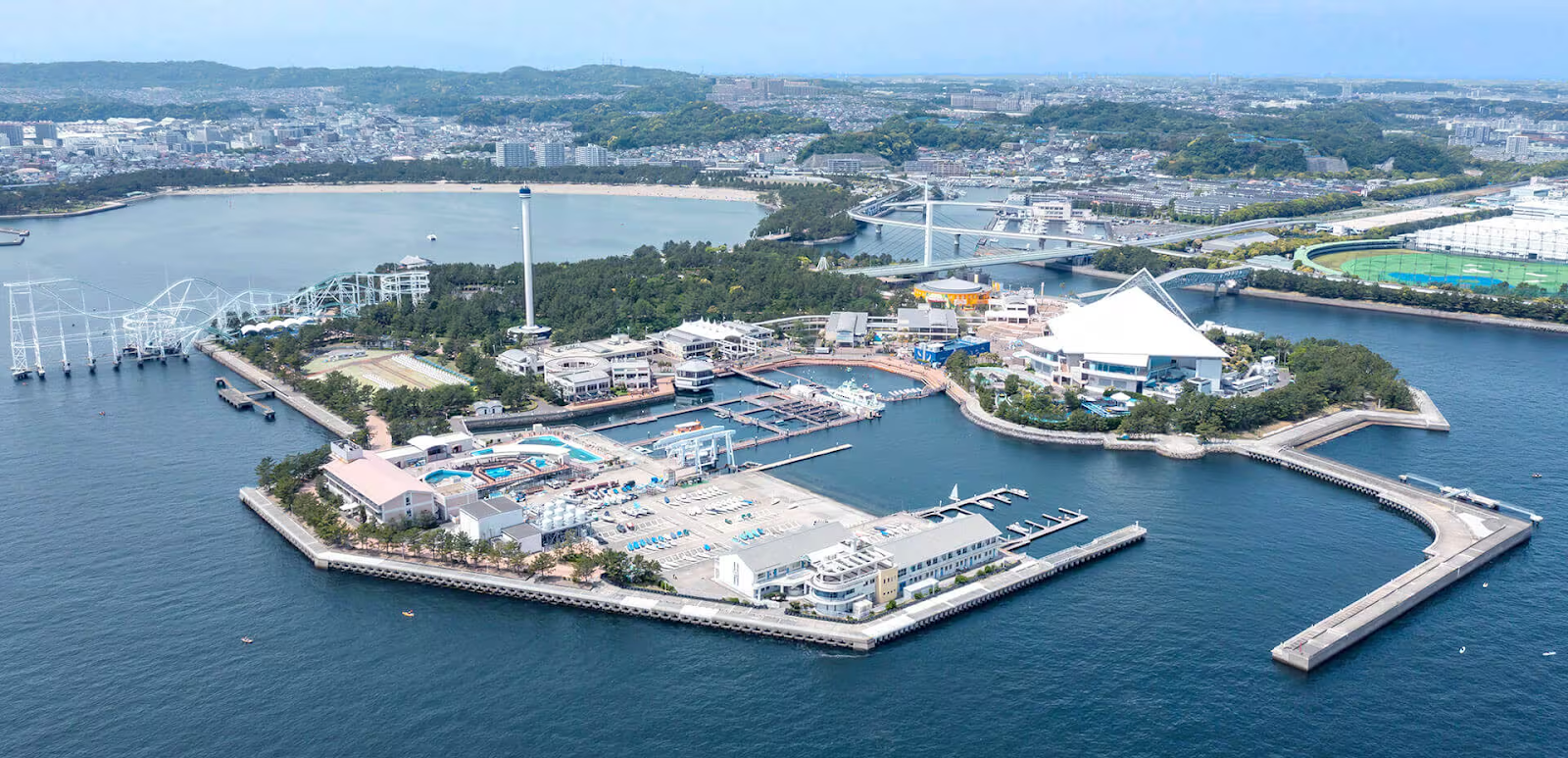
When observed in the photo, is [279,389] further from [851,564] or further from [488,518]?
[851,564]

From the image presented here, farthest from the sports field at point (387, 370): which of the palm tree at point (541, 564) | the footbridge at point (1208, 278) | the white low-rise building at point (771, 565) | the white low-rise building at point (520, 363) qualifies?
the footbridge at point (1208, 278)

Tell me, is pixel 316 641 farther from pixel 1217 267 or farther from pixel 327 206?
pixel 327 206

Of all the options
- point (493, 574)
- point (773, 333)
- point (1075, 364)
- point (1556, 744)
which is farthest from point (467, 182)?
point (1556, 744)

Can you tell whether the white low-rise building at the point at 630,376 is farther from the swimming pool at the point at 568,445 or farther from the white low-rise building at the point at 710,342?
the swimming pool at the point at 568,445

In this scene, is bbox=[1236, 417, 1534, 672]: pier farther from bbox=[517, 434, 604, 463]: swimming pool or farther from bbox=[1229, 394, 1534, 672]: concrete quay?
bbox=[517, 434, 604, 463]: swimming pool

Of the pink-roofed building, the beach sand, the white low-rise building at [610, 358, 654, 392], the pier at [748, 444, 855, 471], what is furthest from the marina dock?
the beach sand

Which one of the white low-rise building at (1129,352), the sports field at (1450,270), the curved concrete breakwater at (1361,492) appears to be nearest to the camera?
the curved concrete breakwater at (1361,492)

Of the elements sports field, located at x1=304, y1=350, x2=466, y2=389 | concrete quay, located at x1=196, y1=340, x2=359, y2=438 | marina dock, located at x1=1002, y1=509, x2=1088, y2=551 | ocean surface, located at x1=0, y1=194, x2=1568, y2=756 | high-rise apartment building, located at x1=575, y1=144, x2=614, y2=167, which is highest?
high-rise apartment building, located at x1=575, y1=144, x2=614, y2=167
